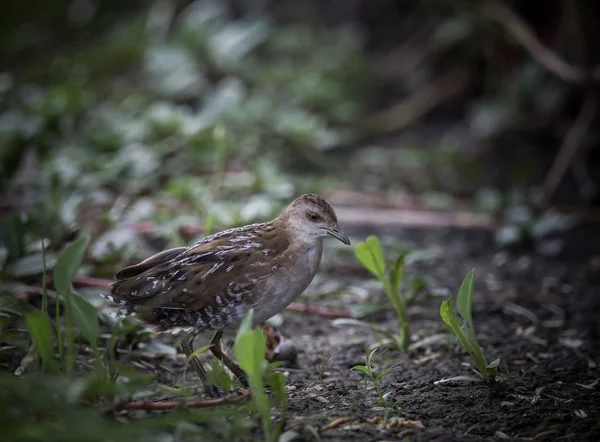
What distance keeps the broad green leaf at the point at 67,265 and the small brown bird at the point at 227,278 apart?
517mm

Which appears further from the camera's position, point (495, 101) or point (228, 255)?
point (495, 101)

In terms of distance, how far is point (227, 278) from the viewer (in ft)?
11.6

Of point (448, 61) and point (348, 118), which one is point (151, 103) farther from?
point (448, 61)

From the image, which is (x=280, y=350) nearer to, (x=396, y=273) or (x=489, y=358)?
(x=396, y=273)

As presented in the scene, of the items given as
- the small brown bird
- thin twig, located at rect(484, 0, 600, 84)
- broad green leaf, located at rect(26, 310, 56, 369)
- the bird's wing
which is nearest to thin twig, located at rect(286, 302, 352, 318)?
the small brown bird

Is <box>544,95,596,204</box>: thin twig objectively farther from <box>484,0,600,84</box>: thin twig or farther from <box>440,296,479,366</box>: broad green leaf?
<box>440,296,479,366</box>: broad green leaf

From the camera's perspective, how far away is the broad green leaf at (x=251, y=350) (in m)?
2.78

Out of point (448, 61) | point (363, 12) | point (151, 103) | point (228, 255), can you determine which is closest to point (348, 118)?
point (448, 61)

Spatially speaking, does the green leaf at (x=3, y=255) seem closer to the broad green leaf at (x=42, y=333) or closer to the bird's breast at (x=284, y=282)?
the broad green leaf at (x=42, y=333)

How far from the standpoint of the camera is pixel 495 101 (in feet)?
26.8

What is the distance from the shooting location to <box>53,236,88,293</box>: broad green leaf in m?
3.05

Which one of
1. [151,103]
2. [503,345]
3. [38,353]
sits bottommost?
[503,345]

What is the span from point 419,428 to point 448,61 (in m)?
6.95

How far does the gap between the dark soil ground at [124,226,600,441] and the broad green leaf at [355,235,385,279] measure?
49 cm
